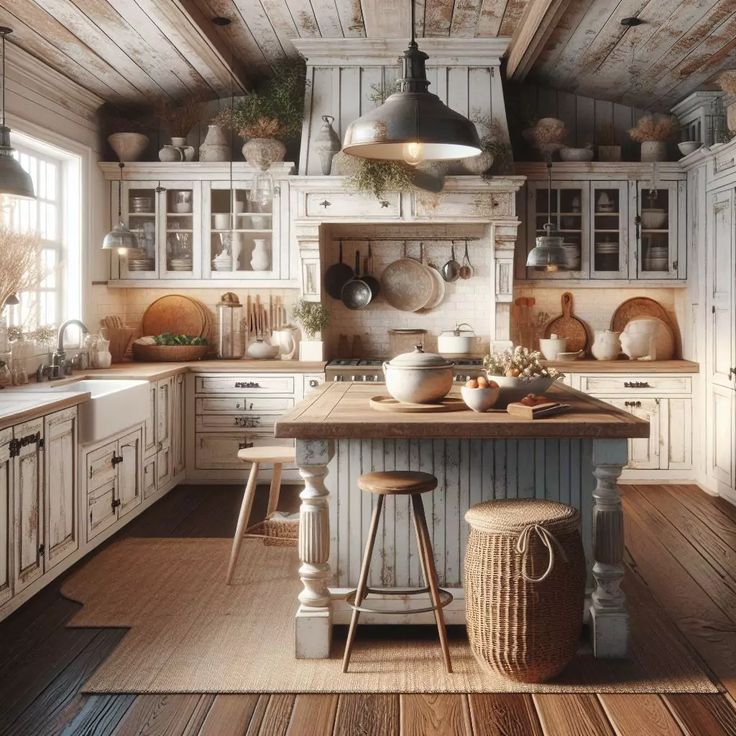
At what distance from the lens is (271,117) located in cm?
675

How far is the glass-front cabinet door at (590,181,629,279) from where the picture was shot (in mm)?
6949

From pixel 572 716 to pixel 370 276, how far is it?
4.72 m

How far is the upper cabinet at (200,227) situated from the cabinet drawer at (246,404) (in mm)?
1012

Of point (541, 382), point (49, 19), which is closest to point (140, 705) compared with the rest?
point (541, 382)

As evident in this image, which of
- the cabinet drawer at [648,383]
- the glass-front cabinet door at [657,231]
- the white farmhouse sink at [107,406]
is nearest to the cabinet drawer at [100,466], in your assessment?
the white farmhouse sink at [107,406]

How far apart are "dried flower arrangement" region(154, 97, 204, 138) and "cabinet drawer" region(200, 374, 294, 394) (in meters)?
2.14

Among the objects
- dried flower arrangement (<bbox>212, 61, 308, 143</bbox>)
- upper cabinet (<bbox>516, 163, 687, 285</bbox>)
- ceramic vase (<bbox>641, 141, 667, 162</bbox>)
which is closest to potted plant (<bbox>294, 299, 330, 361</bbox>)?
dried flower arrangement (<bbox>212, 61, 308, 143</bbox>)

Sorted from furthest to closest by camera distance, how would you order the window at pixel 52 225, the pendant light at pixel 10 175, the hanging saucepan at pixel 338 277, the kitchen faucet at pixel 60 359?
the hanging saucepan at pixel 338 277
the window at pixel 52 225
the kitchen faucet at pixel 60 359
the pendant light at pixel 10 175

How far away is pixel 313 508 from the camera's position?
3320mm

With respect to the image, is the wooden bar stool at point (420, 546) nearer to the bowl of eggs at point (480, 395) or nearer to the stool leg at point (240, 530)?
the bowl of eggs at point (480, 395)

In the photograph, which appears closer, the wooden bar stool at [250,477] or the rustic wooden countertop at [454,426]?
the rustic wooden countertop at [454,426]

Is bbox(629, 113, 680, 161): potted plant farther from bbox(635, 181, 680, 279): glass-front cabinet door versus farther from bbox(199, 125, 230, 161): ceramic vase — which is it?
bbox(199, 125, 230, 161): ceramic vase

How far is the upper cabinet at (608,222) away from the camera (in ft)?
22.7

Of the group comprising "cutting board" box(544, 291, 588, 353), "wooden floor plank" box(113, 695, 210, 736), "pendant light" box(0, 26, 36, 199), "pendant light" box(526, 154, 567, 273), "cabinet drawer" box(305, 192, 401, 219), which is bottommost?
"wooden floor plank" box(113, 695, 210, 736)
